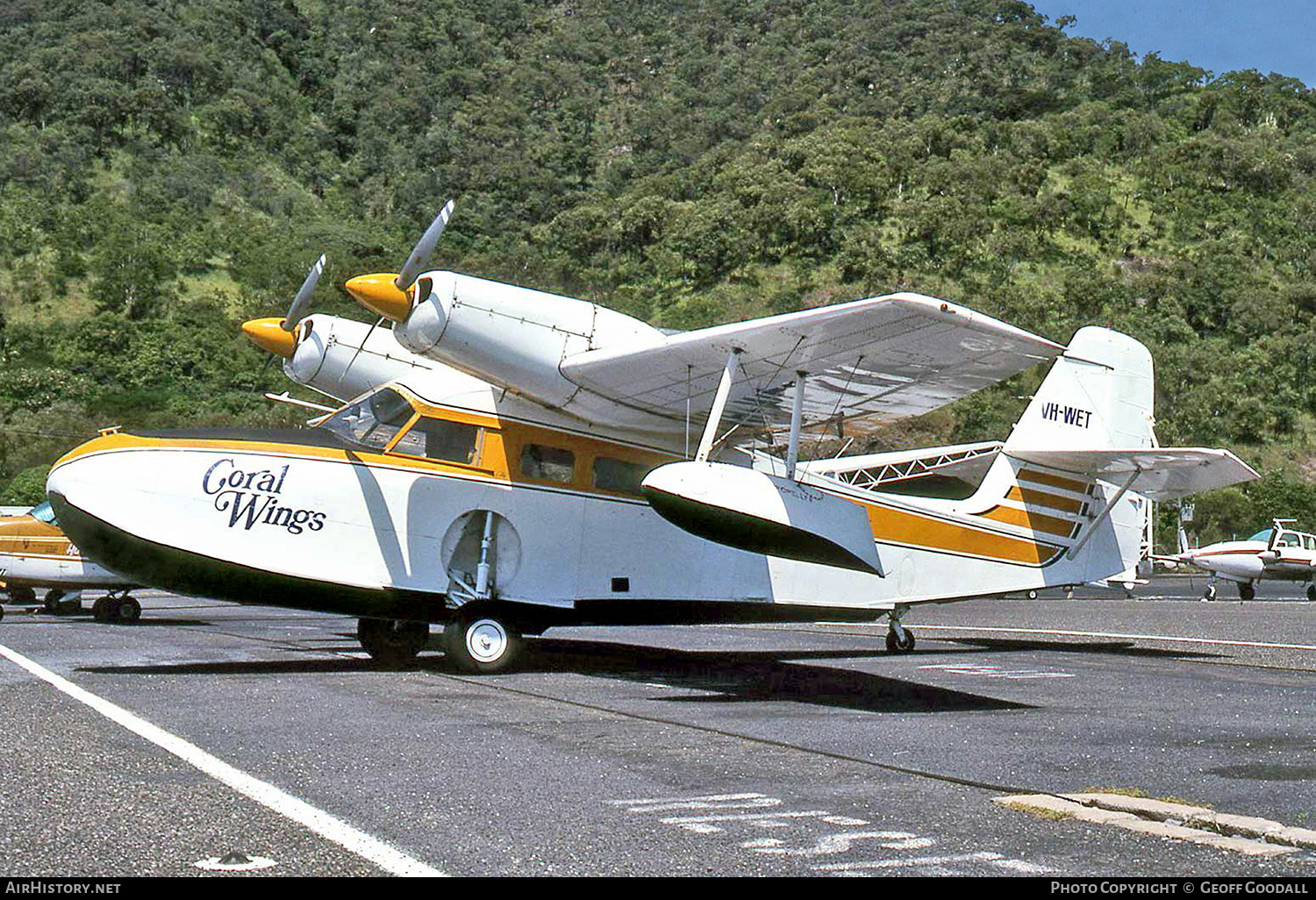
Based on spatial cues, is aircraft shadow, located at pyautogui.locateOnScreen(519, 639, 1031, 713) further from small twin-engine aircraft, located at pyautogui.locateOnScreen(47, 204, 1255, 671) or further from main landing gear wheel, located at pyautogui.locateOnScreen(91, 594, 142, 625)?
main landing gear wheel, located at pyautogui.locateOnScreen(91, 594, 142, 625)

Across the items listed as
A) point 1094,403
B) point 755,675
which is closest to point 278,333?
point 755,675

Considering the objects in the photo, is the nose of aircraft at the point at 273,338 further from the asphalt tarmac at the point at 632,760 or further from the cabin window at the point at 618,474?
the cabin window at the point at 618,474

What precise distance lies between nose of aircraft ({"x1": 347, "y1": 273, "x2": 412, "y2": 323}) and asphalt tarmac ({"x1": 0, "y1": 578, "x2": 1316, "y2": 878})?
3.26 meters

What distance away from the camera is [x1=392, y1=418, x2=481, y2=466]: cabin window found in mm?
12148

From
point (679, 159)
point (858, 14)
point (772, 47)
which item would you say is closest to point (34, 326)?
point (679, 159)

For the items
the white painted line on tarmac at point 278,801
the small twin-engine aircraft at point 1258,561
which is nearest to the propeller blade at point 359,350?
the white painted line on tarmac at point 278,801

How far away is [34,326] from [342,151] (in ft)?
164

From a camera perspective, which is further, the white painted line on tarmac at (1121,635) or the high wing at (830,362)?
the white painted line on tarmac at (1121,635)

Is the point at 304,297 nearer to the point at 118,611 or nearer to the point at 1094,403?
the point at 118,611

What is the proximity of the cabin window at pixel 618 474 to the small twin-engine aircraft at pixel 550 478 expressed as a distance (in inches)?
0.9

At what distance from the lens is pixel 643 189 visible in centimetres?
10344

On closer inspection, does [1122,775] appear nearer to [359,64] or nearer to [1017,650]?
[1017,650]

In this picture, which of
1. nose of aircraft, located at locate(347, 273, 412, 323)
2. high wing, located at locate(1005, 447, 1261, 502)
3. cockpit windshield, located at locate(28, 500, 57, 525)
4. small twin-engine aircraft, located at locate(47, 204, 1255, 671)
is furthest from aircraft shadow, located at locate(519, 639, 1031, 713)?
cockpit windshield, located at locate(28, 500, 57, 525)

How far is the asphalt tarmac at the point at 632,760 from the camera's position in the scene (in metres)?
4.70
